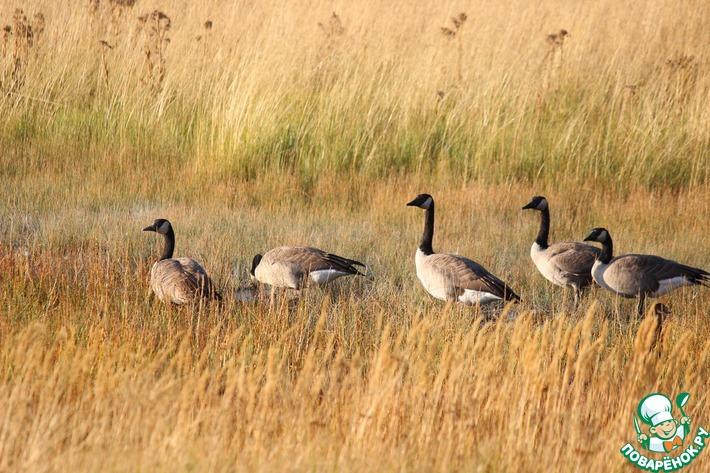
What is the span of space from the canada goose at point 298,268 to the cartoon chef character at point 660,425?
2.58 metres

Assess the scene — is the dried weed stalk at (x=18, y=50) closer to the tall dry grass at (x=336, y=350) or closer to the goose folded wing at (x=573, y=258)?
the tall dry grass at (x=336, y=350)

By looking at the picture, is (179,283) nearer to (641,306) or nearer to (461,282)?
(461,282)

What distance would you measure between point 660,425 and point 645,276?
2413mm

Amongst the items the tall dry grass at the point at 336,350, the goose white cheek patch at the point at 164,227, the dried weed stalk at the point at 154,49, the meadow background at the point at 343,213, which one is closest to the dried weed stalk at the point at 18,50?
the meadow background at the point at 343,213

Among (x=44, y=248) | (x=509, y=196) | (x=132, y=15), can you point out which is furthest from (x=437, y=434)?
(x=132, y=15)

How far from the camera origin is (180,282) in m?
5.79

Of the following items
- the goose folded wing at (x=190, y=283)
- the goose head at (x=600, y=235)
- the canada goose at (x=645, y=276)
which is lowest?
the goose folded wing at (x=190, y=283)

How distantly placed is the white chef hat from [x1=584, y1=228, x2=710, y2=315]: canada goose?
2152 mm

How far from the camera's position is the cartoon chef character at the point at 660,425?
Result: 4.19 meters

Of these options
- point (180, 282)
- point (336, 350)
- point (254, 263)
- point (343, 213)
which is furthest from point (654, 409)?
point (343, 213)

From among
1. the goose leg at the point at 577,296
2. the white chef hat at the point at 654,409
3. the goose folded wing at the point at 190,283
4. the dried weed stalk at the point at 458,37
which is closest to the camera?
the white chef hat at the point at 654,409

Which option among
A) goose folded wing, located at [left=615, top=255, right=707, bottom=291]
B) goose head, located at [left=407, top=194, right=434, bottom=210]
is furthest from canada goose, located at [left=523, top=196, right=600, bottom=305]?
goose head, located at [left=407, top=194, right=434, bottom=210]

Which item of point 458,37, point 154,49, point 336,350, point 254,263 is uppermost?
point 458,37

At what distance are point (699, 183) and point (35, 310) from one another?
7.37 m
